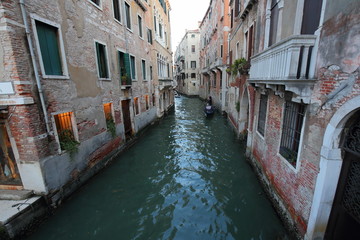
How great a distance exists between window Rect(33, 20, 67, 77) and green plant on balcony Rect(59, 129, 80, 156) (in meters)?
1.78

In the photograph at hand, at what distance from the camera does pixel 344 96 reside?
2363 mm

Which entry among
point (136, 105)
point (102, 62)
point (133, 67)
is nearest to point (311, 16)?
point (102, 62)

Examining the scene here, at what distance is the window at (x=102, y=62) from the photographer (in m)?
6.74

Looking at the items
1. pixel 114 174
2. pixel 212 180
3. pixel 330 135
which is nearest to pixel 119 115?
pixel 114 174

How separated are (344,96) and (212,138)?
798 centimetres

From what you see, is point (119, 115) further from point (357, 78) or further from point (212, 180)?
point (357, 78)

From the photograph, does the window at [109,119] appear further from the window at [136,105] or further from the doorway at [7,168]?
the doorway at [7,168]

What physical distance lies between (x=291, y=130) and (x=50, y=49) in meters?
6.72

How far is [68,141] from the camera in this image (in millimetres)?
5195

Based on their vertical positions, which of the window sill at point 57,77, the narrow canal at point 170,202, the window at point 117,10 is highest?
the window at point 117,10

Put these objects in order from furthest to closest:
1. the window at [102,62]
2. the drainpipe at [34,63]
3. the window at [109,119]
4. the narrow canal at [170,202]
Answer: the window at [109,119] < the window at [102,62] < the narrow canal at [170,202] < the drainpipe at [34,63]

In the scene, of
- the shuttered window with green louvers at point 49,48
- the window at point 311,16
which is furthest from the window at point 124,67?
the window at point 311,16

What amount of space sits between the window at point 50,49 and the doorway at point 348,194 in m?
6.58

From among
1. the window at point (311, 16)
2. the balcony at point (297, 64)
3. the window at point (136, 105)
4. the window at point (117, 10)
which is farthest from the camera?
the window at point (136, 105)
